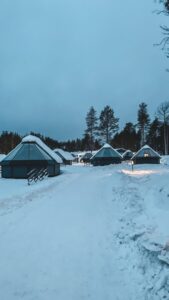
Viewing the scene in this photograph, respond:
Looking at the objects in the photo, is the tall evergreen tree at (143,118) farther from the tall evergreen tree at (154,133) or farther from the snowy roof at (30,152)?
the snowy roof at (30,152)

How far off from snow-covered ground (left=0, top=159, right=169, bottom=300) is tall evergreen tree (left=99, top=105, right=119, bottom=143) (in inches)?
3365

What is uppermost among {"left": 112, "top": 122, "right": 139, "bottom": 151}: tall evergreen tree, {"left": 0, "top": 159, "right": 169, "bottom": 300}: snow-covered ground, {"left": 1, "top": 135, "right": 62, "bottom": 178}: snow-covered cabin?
{"left": 112, "top": 122, "right": 139, "bottom": 151}: tall evergreen tree

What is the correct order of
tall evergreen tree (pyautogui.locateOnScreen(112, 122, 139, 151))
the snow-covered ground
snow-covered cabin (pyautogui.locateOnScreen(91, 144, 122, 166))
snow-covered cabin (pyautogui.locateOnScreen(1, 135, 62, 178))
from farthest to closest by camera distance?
tall evergreen tree (pyautogui.locateOnScreen(112, 122, 139, 151)) < snow-covered cabin (pyautogui.locateOnScreen(91, 144, 122, 166)) < snow-covered cabin (pyautogui.locateOnScreen(1, 135, 62, 178)) < the snow-covered ground

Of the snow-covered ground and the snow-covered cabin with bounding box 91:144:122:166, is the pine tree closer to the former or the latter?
the snow-covered cabin with bounding box 91:144:122:166

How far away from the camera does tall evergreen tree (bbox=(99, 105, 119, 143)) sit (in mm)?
98375

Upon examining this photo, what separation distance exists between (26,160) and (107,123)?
64909 mm

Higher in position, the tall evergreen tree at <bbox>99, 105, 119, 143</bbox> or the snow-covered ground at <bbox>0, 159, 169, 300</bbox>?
the tall evergreen tree at <bbox>99, 105, 119, 143</bbox>

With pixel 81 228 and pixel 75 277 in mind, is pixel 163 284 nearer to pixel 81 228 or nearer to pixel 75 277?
pixel 75 277

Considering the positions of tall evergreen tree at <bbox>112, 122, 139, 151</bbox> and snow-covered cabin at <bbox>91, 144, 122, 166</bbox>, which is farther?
tall evergreen tree at <bbox>112, 122, 139, 151</bbox>

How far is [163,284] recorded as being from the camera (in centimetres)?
539

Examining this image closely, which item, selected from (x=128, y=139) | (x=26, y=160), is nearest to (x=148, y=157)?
(x=26, y=160)

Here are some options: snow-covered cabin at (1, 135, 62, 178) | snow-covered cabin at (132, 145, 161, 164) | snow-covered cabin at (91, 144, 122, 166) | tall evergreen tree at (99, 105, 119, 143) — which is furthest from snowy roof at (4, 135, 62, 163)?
tall evergreen tree at (99, 105, 119, 143)

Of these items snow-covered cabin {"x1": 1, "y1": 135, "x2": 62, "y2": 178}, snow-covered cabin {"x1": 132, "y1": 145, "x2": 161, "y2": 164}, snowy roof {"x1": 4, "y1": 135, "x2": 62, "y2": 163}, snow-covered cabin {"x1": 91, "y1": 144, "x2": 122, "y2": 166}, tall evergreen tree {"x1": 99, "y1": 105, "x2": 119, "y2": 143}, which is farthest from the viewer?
tall evergreen tree {"x1": 99, "y1": 105, "x2": 119, "y2": 143}

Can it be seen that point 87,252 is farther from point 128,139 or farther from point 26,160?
point 128,139
